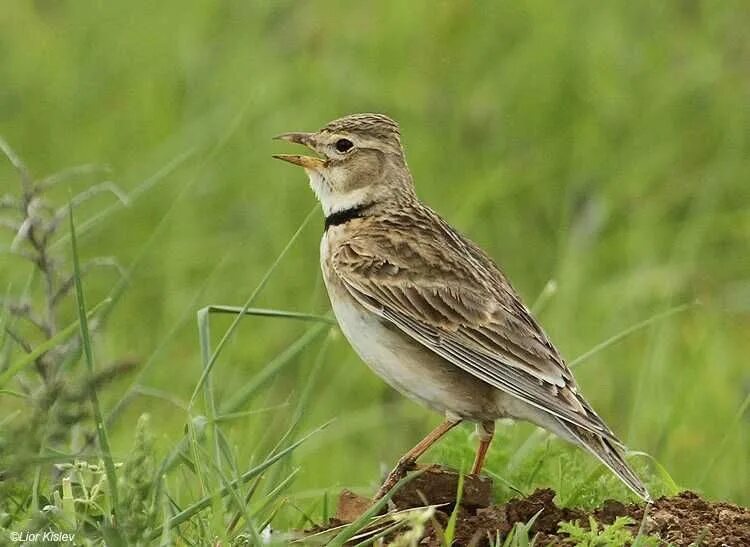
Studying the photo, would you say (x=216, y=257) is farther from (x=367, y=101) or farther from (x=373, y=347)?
(x=373, y=347)

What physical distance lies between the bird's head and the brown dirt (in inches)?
69.0

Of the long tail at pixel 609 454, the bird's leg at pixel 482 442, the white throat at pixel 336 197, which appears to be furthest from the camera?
the white throat at pixel 336 197

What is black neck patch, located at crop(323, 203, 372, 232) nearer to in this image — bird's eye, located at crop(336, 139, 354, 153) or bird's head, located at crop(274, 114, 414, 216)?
bird's head, located at crop(274, 114, 414, 216)

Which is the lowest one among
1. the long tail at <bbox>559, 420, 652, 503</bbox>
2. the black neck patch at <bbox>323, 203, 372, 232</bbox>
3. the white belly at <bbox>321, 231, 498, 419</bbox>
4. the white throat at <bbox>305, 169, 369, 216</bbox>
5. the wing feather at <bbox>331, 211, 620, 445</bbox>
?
the long tail at <bbox>559, 420, 652, 503</bbox>

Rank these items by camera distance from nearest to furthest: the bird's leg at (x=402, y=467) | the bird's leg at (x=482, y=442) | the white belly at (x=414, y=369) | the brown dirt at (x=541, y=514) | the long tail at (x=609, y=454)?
the brown dirt at (x=541, y=514) → the long tail at (x=609, y=454) → the bird's leg at (x=402, y=467) → the bird's leg at (x=482, y=442) → the white belly at (x=414, y=369)

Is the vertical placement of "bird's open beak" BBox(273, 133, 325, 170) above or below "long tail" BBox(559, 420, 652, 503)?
above

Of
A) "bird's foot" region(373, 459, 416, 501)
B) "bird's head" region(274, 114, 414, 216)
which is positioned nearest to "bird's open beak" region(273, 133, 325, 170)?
"bird's head" region(274, 114, 414, 216)

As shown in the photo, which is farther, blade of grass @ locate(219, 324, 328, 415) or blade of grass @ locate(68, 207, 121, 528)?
blade of grass @ locate(219, 324, 328, 415)

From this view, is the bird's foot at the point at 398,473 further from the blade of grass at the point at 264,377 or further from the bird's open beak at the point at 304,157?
the bird's open beak at the point at 304,157

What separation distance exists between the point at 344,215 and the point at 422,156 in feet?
11.8

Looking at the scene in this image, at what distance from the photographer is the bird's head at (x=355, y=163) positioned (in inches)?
265

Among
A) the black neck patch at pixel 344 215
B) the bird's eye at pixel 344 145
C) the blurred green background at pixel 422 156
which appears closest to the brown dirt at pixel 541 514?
the black neck patch at pixel 344 215

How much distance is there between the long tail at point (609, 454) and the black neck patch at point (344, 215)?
144cm

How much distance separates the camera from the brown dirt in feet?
15.9
